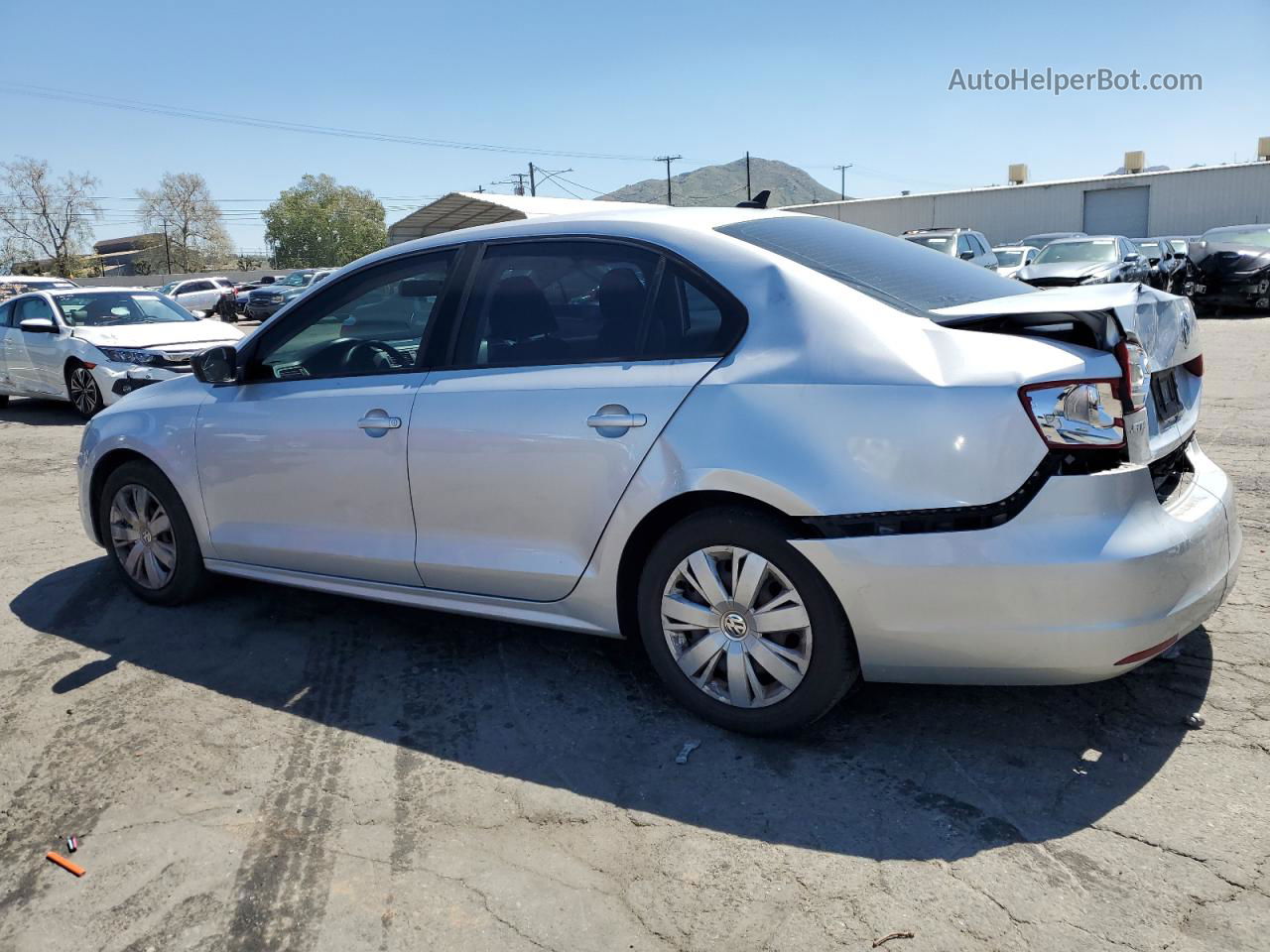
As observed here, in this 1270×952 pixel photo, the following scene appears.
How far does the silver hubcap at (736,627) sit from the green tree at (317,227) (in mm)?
104747

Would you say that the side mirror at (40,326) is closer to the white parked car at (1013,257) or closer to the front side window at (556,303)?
the front side window at (556,303)

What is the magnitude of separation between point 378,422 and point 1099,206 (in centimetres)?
4438

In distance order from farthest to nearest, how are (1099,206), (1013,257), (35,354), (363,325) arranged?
1. (1099,206)
2. (1013,257)
3. (35,354)
4. (363,325)

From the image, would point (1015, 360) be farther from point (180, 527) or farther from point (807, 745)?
point (180, 527)

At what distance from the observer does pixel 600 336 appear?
11.1ft

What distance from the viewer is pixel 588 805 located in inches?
115

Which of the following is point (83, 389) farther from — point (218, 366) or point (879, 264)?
point (879, 264)

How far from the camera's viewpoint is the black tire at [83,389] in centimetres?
1146

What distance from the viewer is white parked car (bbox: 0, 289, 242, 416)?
1124 centimetres

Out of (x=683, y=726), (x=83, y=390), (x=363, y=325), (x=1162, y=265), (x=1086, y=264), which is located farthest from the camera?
(x=1162, y=265)

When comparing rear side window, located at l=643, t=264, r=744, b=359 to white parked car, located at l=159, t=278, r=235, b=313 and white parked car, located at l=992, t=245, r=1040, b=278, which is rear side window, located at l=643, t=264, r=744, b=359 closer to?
white parked car, located at l=992, t=245, r=1040, b=278

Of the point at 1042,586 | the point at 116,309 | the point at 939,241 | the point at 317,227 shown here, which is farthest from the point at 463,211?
the point at 317,227

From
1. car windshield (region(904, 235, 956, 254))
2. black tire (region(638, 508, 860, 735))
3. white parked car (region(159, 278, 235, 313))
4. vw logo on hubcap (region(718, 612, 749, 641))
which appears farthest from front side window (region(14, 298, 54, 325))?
white parked car (region(159, 278, 235, 313))

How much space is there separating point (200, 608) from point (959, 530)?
3573 mm
